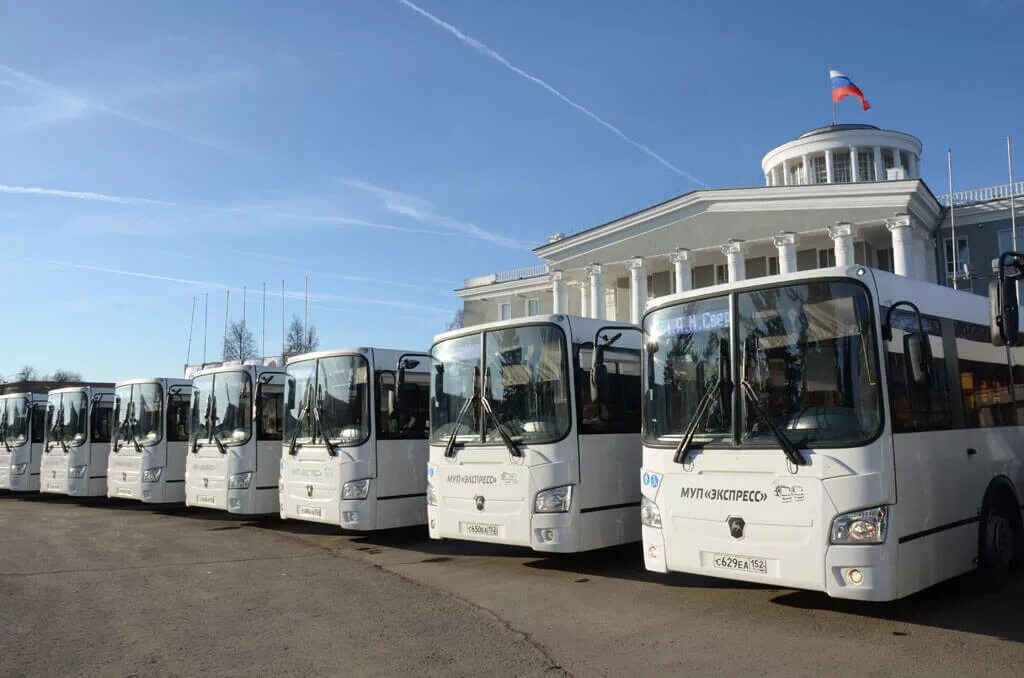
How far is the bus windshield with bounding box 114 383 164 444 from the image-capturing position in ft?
52.9

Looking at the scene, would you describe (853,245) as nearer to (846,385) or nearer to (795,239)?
(795,239)

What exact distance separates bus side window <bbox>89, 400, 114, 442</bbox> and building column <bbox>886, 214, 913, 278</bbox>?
3228 cm

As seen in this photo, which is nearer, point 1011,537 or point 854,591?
point 854,591

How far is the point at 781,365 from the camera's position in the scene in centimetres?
647

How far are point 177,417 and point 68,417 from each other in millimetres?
4291

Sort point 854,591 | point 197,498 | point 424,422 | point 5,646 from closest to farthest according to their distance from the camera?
point 854,591, point 5,646, point 424,422, point 197,498

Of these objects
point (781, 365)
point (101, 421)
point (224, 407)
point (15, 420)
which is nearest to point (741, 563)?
point (781, 365)

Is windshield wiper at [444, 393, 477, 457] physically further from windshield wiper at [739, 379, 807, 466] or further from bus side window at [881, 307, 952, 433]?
bus side window at [881, 307, 952, 433]

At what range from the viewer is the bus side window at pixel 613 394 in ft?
29.2

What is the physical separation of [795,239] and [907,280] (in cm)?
3630

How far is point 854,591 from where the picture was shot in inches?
232

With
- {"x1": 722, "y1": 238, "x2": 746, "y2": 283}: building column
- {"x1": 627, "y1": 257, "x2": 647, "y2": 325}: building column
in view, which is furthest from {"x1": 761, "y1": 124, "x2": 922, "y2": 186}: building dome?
{"x1": 627, "y1": 257, "x2": 647, "y2": 325}: building column

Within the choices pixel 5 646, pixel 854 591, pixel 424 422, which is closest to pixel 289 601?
pixel 5 646

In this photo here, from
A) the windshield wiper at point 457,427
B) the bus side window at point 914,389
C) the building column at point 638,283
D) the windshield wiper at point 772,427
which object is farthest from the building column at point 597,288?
the windshield wiper at point 772,427
